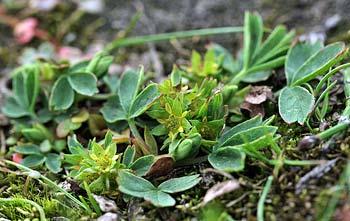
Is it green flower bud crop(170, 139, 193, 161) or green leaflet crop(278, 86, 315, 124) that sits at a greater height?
green leaflet crop(278, 86, 315, 124)

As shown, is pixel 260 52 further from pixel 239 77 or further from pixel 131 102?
pixel 131 102

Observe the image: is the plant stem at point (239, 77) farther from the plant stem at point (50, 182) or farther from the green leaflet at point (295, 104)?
the plant stem at point (50, 182)

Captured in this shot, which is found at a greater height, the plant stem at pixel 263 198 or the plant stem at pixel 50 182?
the plant stem at pixel 263 198

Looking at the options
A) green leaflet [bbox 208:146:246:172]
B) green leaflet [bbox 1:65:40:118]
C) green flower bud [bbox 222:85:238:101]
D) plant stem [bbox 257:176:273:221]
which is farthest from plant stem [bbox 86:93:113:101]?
plant stem [bbox 257:176:273:221]

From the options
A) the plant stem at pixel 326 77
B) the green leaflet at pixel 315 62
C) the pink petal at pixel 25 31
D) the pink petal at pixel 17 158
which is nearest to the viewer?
the plant stem at pixel 326 77

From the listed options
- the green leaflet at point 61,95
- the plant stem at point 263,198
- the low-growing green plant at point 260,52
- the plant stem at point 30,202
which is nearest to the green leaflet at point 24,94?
the green leaflet at point 61,95

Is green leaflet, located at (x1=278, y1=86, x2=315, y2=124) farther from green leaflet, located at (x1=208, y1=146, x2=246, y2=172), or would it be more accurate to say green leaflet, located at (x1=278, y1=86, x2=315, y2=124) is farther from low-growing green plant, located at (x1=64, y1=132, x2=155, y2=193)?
low-growing green plant, located at (x1=64, y1=132, x2=155, y2=193)

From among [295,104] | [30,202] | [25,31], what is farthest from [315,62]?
[25,31]

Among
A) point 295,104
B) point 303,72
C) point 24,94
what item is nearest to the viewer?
point 295,104
